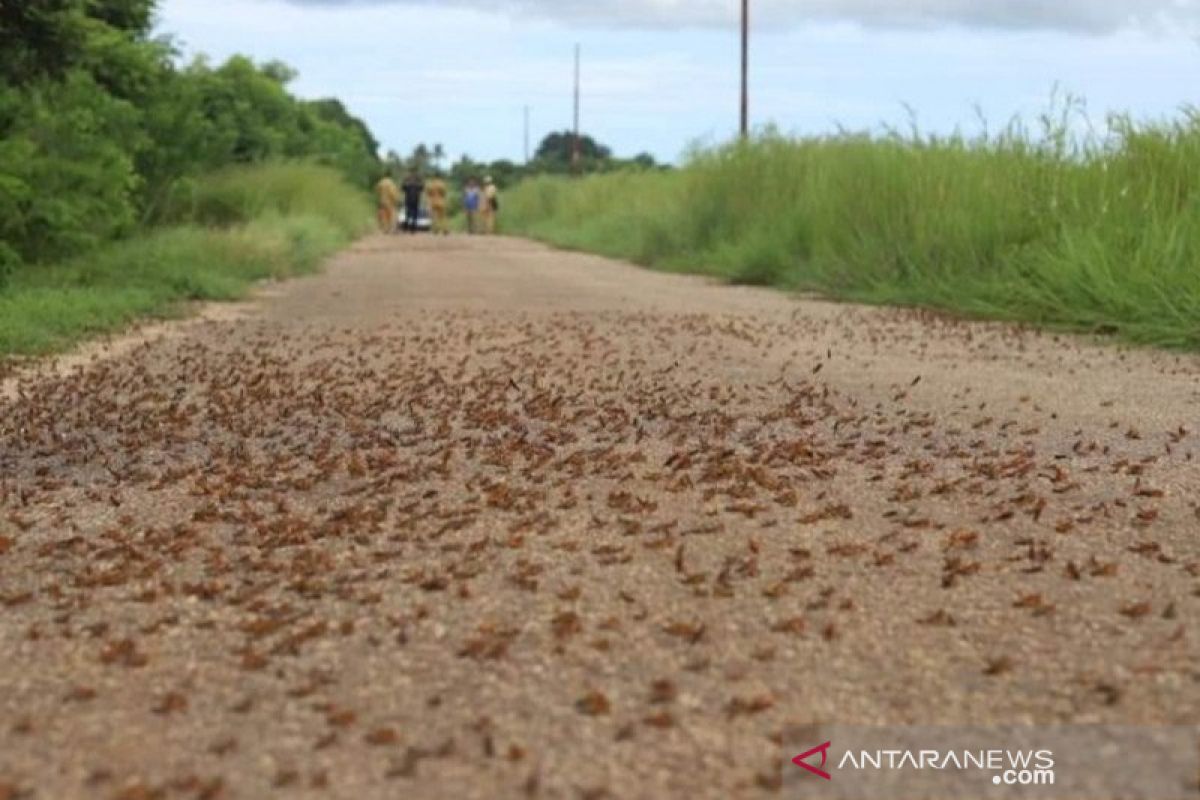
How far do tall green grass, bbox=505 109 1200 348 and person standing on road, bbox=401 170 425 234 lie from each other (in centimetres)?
2335

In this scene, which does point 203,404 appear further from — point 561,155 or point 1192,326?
point 561,155

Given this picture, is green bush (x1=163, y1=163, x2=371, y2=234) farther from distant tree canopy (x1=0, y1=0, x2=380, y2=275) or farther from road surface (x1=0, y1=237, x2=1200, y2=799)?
road surface (x1=0, y1=237, x2=1200, y2=799)

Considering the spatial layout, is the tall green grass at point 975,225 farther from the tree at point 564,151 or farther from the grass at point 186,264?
the tree at point 564,151

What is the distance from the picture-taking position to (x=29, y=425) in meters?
7.77

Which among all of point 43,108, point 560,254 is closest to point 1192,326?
point 43,108

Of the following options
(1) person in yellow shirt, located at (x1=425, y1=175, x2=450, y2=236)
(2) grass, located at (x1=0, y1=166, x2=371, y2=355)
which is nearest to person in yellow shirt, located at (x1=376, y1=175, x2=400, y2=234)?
(1) person in yellow shirt, located at (x1=425, y1=175, x2=450, y2=236)

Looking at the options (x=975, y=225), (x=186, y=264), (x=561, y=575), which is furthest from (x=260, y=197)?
(x=561, y=575)

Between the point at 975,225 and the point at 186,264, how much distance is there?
7.75 m

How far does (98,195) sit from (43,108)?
4.02 ft

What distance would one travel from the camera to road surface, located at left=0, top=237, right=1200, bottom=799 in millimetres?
3480

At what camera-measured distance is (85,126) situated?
18.9 m

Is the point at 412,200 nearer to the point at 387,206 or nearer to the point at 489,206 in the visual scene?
the point at 387,206

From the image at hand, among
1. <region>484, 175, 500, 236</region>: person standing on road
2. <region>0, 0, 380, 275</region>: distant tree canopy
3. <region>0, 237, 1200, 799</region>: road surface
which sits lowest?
<region>484, 175, 500, 236</region>: person standing on road

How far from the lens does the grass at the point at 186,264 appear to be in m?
13.2
